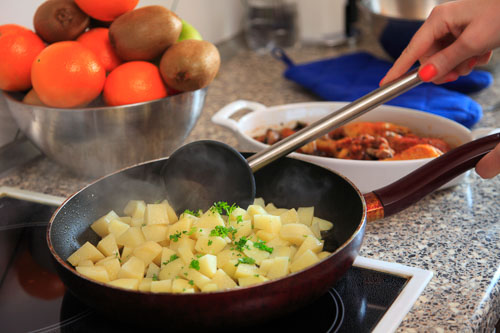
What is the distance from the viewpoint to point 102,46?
3.41 ft

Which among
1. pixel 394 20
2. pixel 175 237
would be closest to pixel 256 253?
pixel 175 237

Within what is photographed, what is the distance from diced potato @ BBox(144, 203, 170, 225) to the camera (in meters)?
0.82

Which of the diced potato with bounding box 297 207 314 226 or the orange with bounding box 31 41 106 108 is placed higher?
the orange with bounding box 31 41 106 108

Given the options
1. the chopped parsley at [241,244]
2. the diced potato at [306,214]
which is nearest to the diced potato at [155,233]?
the chopped parsley at [241,244]

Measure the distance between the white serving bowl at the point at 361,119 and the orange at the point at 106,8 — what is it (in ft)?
0.92

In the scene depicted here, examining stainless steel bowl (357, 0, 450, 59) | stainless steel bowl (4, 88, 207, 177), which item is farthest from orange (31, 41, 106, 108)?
stainless steel bowl (357, 0, 450, 59)

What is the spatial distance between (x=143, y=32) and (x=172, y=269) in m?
0.48

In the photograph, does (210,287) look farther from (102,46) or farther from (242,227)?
(102,46)

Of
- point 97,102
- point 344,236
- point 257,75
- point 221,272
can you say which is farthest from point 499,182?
point 257,75

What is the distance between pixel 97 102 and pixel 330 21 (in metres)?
1.24

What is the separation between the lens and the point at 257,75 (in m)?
1.77

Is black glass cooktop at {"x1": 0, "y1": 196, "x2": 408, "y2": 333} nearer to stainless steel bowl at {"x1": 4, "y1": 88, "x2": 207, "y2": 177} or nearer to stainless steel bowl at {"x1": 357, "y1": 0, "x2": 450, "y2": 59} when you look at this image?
stainless steel bowl at {"x1": 4, "y1": 88, "x2": 207, "y2": 177}

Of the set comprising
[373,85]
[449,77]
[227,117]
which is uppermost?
[449,77]

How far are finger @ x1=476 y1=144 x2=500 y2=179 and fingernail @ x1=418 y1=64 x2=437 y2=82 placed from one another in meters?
0.14
